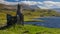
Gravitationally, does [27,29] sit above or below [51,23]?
below

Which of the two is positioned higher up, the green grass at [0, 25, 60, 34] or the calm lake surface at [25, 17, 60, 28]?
the calm lake surface at [25, 17, 60, 28]

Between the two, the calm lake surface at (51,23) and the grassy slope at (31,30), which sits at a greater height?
the calm lake surface at (51,23)

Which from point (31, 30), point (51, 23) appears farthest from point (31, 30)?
point (51, 23)

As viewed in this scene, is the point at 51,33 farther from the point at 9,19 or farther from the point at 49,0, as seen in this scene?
the point at 9,19

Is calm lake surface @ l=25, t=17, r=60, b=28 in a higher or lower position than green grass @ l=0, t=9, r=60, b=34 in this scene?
higher

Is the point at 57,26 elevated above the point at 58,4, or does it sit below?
below

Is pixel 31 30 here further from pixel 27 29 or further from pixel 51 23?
pixel 51 23

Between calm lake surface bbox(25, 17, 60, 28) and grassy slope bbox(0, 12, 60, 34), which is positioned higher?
calm lake surface bbox(25, 17, 60, 28)

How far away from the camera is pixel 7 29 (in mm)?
3086

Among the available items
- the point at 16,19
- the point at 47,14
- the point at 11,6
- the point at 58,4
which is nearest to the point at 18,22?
the point at 16,19

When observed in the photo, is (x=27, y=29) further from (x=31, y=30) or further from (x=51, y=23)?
(x=51, y=23)

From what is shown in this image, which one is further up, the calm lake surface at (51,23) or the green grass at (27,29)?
the calm lake surface at (51,23)

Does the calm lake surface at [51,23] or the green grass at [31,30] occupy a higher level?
the calm lake surface at [51,23]

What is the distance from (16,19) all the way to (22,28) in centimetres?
20
